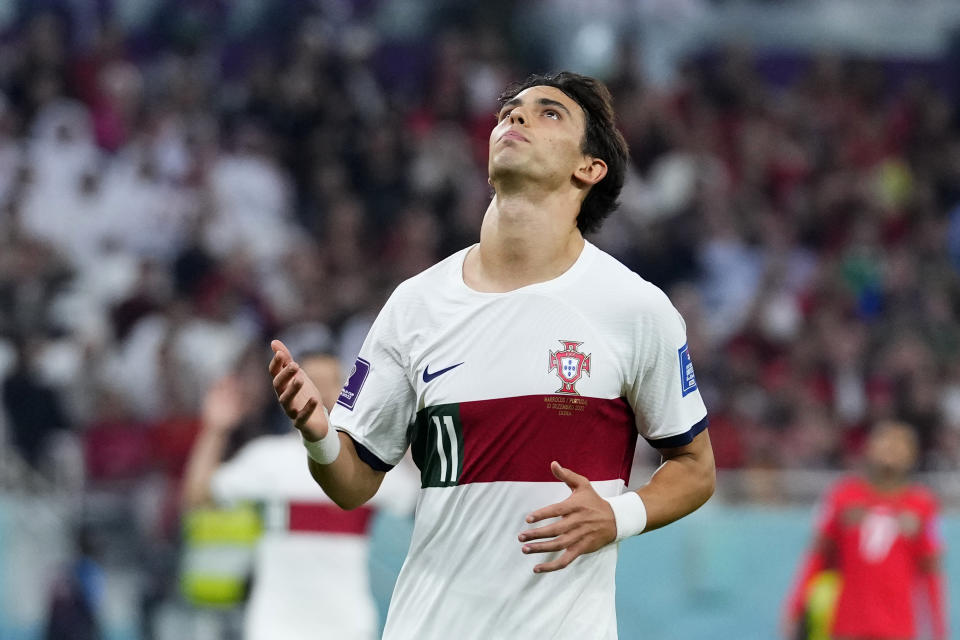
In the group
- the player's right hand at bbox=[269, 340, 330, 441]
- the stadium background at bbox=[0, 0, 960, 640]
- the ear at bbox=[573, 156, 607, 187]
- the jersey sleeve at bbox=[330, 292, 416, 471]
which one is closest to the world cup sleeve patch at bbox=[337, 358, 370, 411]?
the jersey sleeve at bbox=[330, 292, 416, 471]

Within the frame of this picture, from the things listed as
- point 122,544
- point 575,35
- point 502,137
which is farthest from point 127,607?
point 575,35

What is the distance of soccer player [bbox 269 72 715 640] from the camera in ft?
12.0

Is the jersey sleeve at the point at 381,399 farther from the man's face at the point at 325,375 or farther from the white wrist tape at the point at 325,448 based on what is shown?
the man's face at the point at 325,375

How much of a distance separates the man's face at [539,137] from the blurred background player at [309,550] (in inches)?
113

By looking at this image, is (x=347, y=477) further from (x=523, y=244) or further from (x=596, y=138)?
(x=596, y=138)

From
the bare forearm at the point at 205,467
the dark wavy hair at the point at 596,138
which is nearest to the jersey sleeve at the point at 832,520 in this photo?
the bare forearm at the point at 205,467

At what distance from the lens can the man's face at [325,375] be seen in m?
6.66

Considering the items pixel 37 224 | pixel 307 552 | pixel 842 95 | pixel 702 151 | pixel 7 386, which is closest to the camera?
pixel 307 552

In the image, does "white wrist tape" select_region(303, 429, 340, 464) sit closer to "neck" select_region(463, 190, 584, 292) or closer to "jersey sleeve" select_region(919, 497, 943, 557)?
"neck" select_region(463, 190, 584, 292)

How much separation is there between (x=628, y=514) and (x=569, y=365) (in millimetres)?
379

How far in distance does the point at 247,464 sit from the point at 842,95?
9295 mm

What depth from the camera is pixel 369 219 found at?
12.7 meters

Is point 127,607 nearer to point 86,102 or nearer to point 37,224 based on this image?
point 37,224

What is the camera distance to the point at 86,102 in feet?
41.9
